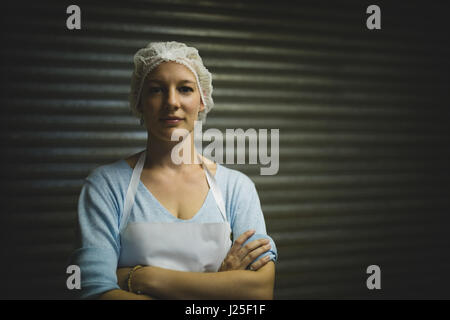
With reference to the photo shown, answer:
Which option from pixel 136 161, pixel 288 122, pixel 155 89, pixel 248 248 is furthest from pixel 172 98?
pixel 288 122

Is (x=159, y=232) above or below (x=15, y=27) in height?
below

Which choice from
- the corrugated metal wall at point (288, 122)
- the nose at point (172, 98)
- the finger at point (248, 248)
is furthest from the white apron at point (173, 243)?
the corrugated metal wall at point (288, 122)

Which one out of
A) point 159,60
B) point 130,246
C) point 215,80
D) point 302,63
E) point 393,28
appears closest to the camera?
point 130,246

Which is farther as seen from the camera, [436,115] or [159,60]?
[436,115]

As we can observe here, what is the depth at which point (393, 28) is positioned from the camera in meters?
3.30

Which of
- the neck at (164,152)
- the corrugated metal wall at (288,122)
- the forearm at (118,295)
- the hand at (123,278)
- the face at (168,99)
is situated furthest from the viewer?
the corrugated metal wall at (288,122)

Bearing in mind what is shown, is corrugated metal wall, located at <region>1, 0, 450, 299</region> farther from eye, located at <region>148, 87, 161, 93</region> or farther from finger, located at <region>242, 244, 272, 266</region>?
finger, located at <region>242, 244, 272, 266</region>

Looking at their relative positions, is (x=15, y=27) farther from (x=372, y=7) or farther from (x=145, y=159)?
(x=372, y=7)

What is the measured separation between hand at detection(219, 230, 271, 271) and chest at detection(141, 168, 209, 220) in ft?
0.94

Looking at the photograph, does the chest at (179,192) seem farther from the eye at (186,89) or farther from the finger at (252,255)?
the eye at (186,89)

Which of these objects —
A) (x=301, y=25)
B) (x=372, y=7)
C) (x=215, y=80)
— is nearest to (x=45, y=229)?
(x=215, y=80)

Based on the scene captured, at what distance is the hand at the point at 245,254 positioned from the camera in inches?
67.0

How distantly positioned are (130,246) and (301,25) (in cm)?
250

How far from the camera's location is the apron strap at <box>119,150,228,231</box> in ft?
5.60
